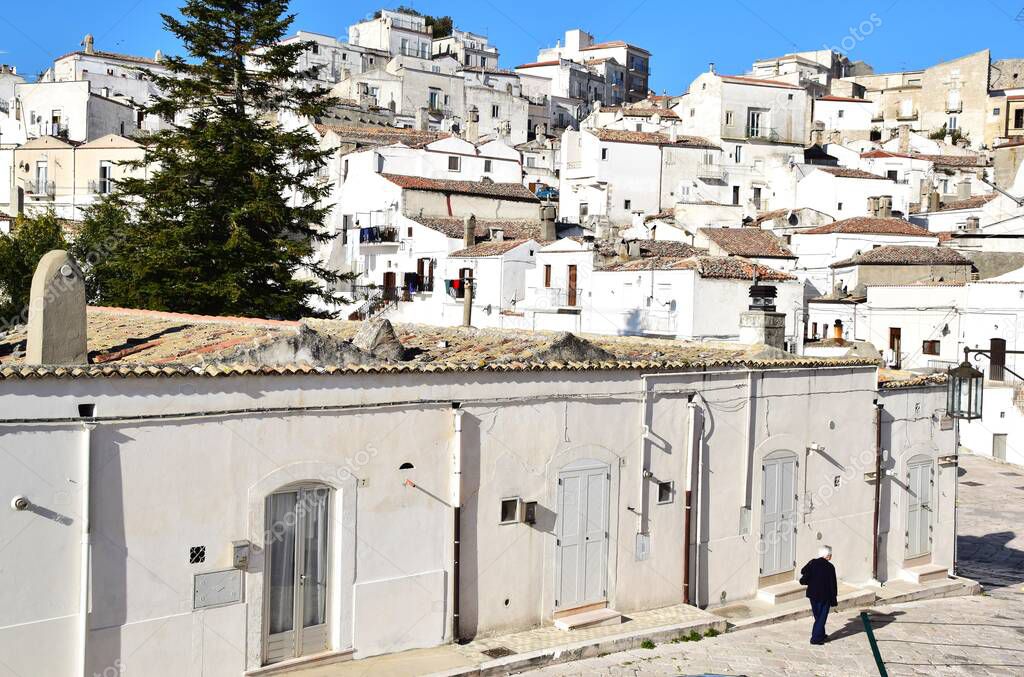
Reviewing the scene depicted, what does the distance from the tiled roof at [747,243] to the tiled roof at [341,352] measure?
23.6 meters

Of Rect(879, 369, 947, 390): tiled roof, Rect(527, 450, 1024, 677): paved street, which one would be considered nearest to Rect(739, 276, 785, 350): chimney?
Rect(879, 369, 947, 390): tiled roof

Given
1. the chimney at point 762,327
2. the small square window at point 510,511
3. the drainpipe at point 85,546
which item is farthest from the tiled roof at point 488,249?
the drainpipe at point 85,546

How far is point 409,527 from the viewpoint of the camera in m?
12.0

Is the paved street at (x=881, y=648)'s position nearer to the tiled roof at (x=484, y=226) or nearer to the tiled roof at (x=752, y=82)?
the tiled roof at (x=484, y=226)

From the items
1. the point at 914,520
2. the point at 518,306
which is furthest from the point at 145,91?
the point at 914,520

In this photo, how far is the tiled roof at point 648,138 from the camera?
61688 mm

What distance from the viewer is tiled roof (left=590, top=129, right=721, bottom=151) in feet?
202

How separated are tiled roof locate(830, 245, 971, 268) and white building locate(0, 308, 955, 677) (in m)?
28.7

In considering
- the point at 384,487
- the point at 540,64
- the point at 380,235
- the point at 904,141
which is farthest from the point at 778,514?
the point at 540,64

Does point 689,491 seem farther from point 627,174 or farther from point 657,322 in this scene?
point 627,174

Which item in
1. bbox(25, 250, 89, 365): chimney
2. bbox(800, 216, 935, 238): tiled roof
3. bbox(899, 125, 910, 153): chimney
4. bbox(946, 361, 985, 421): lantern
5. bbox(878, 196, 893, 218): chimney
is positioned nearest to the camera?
bbox(25, 250, 89, 365): chimney

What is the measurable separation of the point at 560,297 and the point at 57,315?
25.3 metres

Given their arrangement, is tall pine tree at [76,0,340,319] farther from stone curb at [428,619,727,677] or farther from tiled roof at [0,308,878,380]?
stone curb at [428,619,727,677]

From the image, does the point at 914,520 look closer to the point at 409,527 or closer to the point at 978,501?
the point at 409,527
